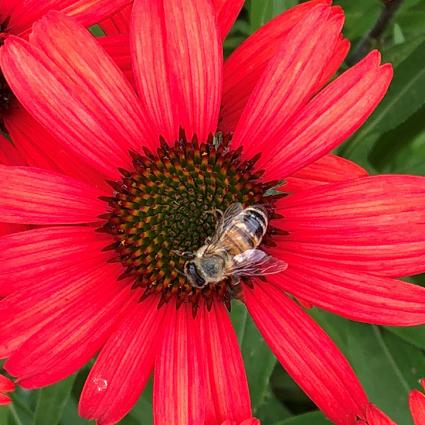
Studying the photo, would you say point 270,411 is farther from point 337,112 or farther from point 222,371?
point 337,112

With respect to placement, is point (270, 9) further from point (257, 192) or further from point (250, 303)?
point (250, 303)

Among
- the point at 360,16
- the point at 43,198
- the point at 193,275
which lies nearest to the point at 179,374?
the point at 193,275

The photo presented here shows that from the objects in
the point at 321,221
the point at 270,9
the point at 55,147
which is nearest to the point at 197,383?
the point at 321,221

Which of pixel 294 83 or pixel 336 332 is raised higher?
pixel 294 83

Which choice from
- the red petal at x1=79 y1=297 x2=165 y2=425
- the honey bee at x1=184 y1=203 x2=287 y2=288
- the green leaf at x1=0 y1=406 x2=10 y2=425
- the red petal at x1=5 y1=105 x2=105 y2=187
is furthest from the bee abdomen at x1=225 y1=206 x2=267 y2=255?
the green leaf at x1=0 y1=406 x2=10 y2=425

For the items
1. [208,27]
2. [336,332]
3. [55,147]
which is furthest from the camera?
[336,332]

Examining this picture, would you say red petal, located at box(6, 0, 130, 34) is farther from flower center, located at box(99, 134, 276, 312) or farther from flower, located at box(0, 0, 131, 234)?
flower center, located at box(99, 134, 276, 312)

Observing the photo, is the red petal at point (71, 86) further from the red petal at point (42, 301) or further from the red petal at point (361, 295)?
the red petal at point (361, 295)
